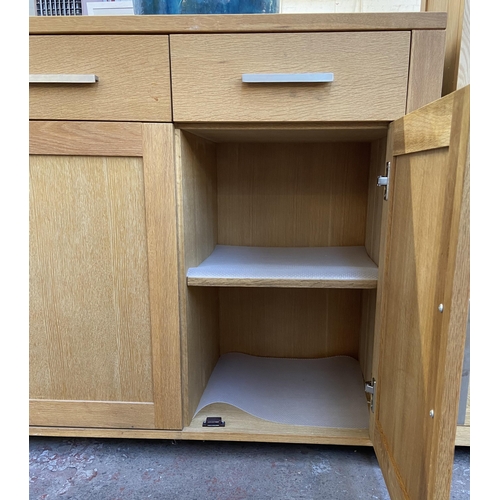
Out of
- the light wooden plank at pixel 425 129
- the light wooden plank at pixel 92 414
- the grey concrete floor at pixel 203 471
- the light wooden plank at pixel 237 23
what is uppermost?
the light wooden plank at pixel 237 23

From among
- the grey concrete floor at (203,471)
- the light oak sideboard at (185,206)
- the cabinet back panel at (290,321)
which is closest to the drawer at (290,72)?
the light oak sideboard at (185,206)

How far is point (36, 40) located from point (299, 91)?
48cm

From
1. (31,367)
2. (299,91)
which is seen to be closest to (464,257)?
(299,91)

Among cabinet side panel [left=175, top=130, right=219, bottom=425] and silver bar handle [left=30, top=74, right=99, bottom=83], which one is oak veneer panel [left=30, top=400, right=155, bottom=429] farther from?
silver bar handle [left=30, top=74, right=99, bottom=83]

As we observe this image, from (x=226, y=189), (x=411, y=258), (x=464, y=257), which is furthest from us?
(x=226, y=189)

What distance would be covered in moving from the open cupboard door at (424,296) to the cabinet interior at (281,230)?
0.23 meters

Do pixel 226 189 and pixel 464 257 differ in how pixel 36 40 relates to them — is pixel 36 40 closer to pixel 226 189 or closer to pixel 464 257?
pixel 226 189

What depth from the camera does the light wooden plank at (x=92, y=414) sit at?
79 cm

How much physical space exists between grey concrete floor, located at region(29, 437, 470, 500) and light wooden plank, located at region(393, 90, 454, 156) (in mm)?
627

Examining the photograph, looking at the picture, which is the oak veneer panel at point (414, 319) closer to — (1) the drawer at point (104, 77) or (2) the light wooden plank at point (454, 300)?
(2) the light wooden plank at point (454, 300)

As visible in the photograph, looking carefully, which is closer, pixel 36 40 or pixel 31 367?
pixel 36 40

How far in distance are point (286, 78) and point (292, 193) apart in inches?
16.9

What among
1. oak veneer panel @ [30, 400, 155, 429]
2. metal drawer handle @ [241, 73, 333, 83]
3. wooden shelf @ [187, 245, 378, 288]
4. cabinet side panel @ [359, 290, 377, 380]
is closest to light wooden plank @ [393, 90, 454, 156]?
metal drawer handle @ [241, 73, 333, 83]

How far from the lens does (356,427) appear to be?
A: 799 mm
